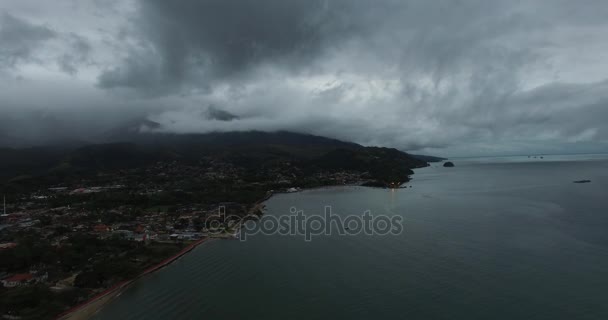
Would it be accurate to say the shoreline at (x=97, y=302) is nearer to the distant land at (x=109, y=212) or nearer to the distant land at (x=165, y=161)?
the distant land at (x=109, y=212)

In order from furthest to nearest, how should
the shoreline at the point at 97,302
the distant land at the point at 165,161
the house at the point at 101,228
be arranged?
the distant land at the point at 165,161, the house at the point at 101,228, the shoreline at the point at 97,302

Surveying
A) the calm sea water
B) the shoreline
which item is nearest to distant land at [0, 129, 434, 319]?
the shoreline

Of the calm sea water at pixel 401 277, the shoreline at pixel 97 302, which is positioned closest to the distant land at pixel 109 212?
the shoreline at pixel 97 302

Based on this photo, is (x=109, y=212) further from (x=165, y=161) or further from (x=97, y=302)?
(x=165, y=161)

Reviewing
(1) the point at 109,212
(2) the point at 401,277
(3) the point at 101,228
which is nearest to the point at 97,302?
(3) the point at 101,228

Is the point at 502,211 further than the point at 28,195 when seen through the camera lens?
→ No

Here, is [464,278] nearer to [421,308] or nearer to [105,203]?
[421,308]

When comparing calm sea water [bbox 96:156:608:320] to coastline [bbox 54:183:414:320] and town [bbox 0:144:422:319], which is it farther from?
town [bbox 0:144:422:319]

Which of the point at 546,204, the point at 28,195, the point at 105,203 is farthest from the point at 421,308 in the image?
the point at 28,195
